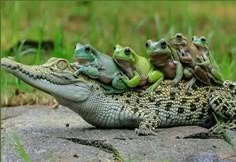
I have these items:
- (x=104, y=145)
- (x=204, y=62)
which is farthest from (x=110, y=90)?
(x=204, y=62)

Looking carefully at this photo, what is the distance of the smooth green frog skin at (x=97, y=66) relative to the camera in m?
5.50

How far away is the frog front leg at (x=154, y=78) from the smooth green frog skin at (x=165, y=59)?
0.03 m

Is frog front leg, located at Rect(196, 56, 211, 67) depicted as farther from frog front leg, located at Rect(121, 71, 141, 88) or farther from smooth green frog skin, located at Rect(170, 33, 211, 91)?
frog front leg, located at Rect(121, 71, 141, 88)

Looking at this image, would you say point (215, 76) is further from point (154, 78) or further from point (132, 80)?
point (132, 80)

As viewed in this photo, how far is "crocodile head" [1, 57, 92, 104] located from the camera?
531 centimetres

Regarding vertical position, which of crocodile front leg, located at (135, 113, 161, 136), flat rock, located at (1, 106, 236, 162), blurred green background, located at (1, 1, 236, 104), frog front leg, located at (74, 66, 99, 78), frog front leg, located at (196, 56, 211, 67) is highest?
blurred green background, located at (1, 1, 236, 104)

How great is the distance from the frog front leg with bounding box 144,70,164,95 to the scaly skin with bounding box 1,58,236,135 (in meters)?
0.04

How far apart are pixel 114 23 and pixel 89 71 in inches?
180

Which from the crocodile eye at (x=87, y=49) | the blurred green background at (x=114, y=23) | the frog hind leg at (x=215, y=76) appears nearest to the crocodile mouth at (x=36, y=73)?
the crocodile eye at (x=87, y=49)

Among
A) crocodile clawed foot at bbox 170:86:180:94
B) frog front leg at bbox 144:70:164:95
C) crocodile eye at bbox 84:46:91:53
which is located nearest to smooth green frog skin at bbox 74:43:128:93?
crocodile eye at bbox 84:46:91:53

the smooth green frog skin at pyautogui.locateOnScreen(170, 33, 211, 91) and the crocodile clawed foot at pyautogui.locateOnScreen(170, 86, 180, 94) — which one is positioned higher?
the smooth green frog skin at pyautogui.locateOnScreen(170, 33, 211, 91)

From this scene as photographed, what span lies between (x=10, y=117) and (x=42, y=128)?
2.46 ft

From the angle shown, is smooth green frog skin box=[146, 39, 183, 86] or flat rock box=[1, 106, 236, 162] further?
smooth green frog skin box=[146, 39, 183, 86]

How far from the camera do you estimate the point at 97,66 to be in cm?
551
